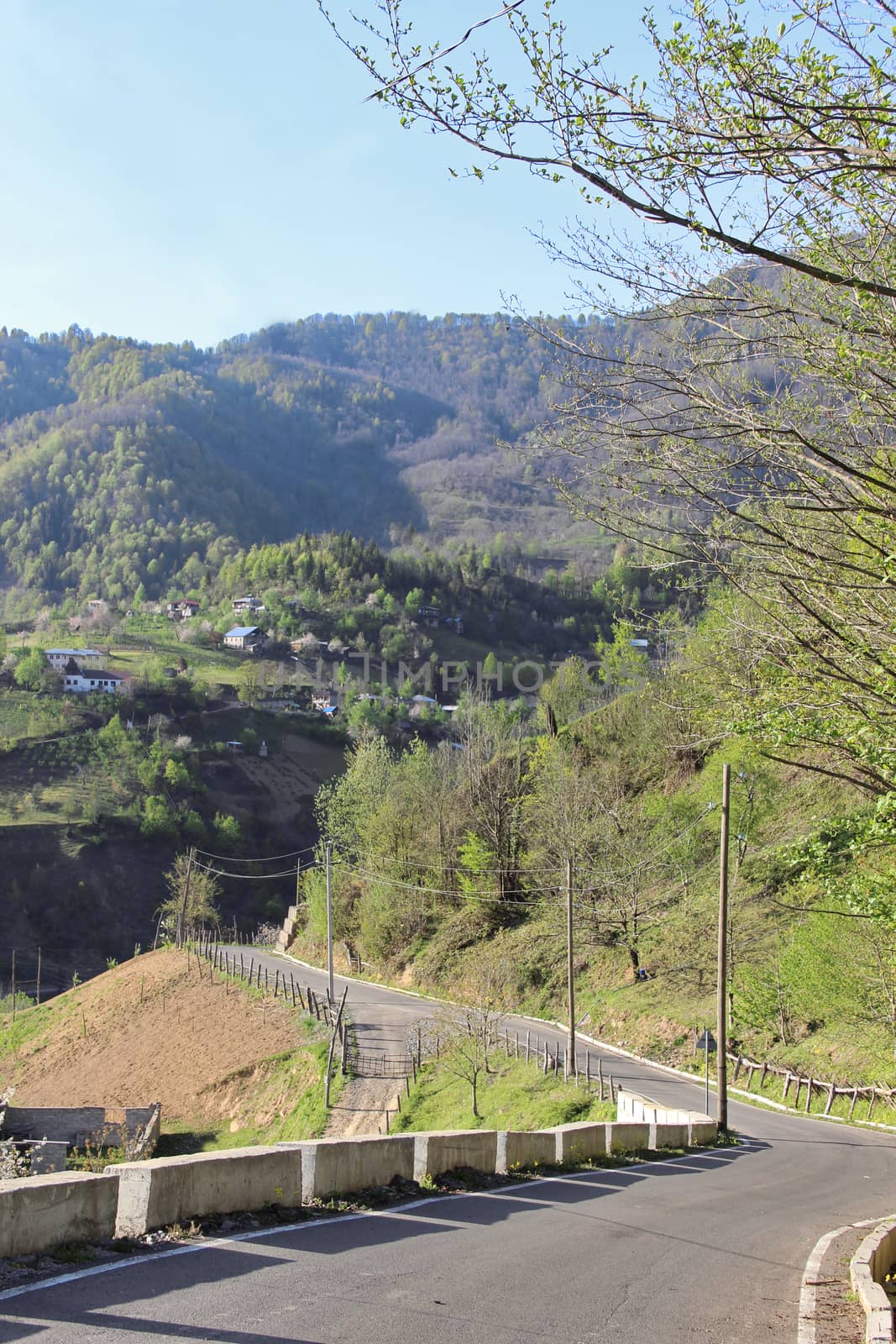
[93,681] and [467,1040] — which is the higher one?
[93,681]

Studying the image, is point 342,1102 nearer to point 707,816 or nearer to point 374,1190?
point 707,816

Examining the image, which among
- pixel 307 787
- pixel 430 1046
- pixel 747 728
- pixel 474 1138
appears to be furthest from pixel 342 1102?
pixel 307 787

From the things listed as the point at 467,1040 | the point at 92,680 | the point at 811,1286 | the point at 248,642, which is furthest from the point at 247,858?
the point at 811,1286

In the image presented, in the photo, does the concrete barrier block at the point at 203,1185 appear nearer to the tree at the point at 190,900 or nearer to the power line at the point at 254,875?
the tree at the point at 190,900

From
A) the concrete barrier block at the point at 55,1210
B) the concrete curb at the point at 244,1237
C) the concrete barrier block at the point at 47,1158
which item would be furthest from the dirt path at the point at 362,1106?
the concrete barrier block at the point at 55,1210

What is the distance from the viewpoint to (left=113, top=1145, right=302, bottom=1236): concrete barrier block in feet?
24.0

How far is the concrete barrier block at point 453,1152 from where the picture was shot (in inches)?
416

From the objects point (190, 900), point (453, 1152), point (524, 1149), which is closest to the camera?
A: point (453, 1152)

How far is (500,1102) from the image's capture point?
32.3m

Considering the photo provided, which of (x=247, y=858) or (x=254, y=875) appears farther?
(x=247, y=858)

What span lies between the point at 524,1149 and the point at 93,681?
160058mm

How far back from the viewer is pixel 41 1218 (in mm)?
6578

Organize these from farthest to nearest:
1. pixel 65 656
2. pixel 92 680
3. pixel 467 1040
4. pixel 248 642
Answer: pixel 248 642 < pixel 65 656 < pixel 92 680 < pixel 467 1040

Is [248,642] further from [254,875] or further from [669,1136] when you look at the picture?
[669,1136]
